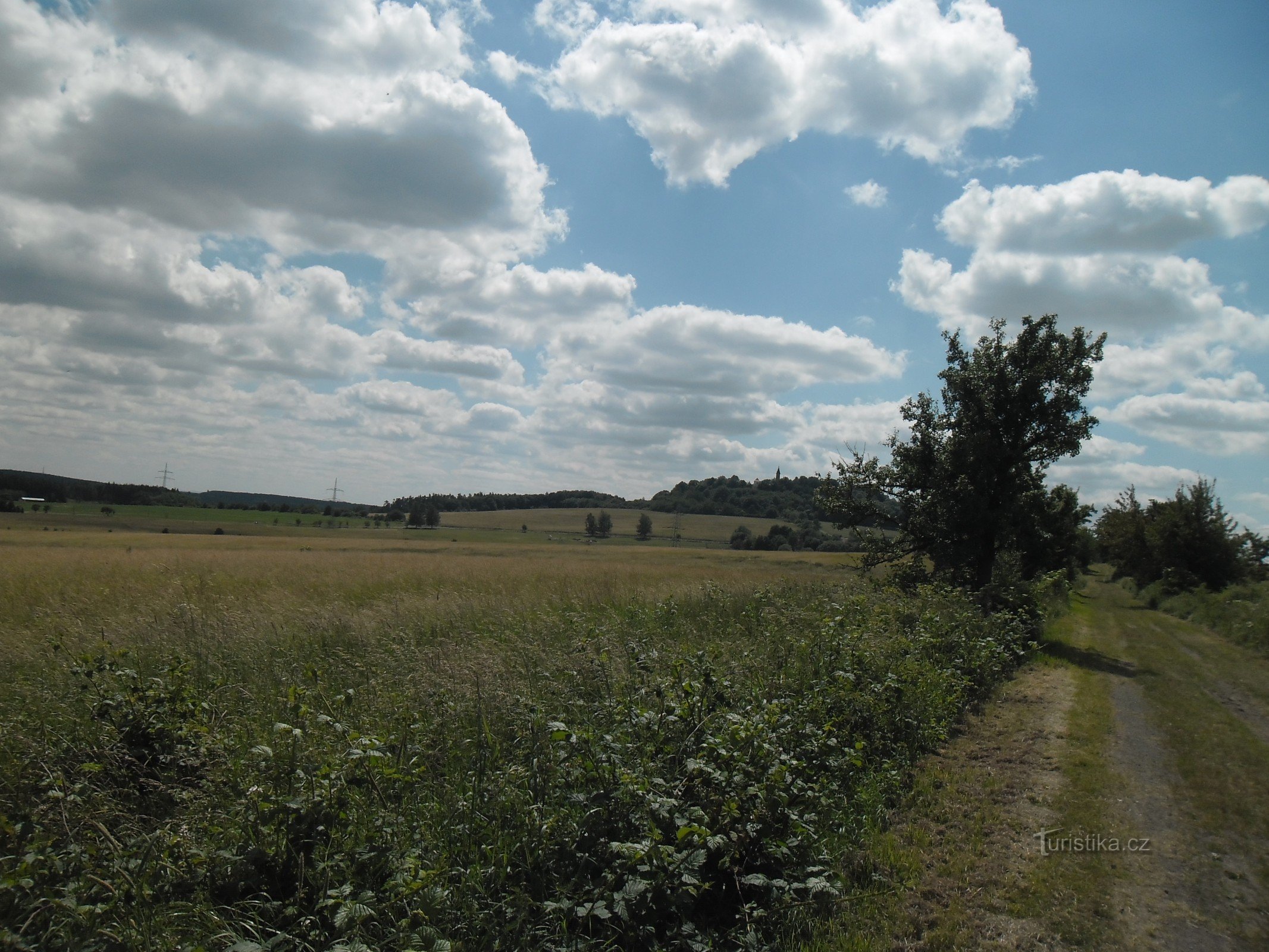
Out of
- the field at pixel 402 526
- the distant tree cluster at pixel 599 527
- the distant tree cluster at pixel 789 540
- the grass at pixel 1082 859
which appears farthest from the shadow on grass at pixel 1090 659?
the distant tree cluster at pixel 599 527

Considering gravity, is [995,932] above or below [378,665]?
below

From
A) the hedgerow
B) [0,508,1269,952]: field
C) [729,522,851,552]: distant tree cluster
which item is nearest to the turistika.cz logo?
[0,508,1269,952]: field

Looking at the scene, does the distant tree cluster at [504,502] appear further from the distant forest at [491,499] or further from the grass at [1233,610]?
the grass at [1233,610]

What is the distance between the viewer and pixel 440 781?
5.37m

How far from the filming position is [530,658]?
25.2 feet

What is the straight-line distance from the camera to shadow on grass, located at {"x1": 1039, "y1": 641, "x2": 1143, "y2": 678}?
14.2 m

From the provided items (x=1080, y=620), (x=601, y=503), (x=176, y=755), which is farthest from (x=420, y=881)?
(x=601, y=503)

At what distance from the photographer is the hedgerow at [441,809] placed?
3709 millimetres

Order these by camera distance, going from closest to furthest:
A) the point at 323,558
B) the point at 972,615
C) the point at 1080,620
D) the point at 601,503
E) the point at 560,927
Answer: the point at 560,927 < the point at 972,615 < the point at 1080,620 < the point at 323,558 < the point at 601,503

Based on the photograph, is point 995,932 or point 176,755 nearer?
point 995,932

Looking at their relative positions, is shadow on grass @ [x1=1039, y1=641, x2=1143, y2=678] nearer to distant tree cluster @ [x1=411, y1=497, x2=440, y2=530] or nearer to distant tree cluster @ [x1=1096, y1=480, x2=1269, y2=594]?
distant tree cluster @ [x1=1096, y1=480, x2=1269, y2=594]

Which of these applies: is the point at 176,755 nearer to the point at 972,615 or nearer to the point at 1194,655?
the point at 972,615

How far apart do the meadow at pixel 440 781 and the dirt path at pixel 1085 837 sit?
0.43 meters

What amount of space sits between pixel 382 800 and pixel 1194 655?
19550mm
